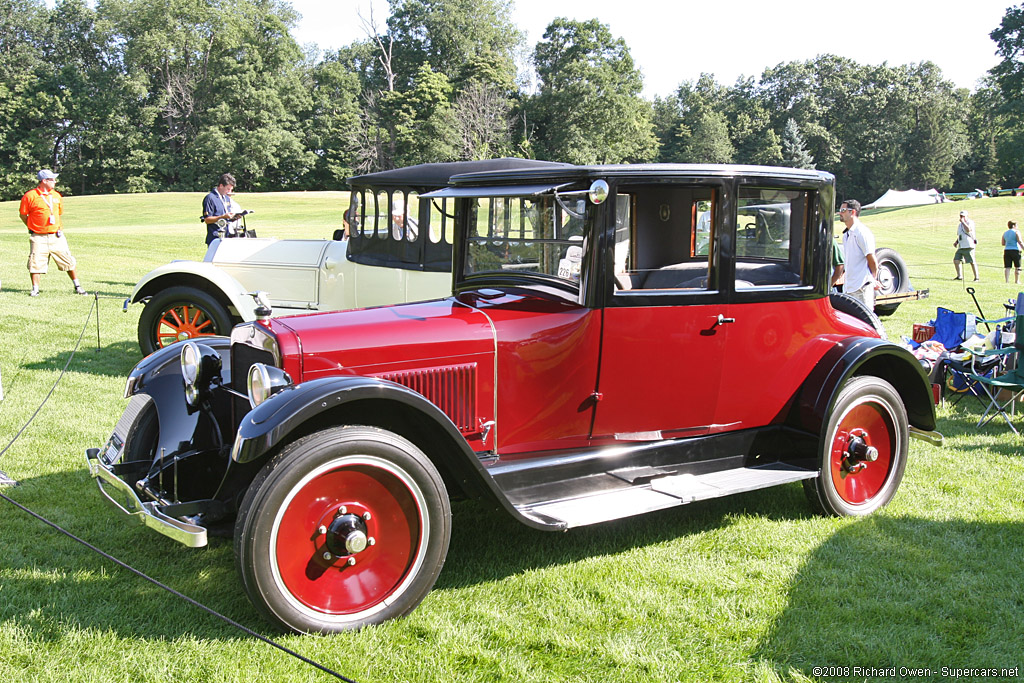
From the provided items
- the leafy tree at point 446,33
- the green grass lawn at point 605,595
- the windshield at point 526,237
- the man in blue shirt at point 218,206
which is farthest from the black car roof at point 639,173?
the leafy tree at point 446,33

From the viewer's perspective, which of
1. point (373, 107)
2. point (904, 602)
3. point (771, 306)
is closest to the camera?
point (904, 602)

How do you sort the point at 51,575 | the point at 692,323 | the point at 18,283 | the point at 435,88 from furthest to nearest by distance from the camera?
the point at 435,88, the point at 18,283, the point at 692,323, the point at 51,575

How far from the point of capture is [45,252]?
11.9m

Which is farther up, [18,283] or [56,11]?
[56,11]

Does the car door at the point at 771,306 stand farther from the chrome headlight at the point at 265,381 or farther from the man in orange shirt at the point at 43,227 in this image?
the man in orange shirt at the point at 43,227

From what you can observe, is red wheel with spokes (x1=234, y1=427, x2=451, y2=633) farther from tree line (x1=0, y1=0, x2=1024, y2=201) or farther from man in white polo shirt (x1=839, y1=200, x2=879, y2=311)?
tree line (x1=0, y1=0, x2=1024, y2=201)

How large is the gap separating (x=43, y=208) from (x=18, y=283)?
2.41 meters

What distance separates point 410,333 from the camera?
3611 millimetres

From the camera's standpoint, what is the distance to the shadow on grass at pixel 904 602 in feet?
10.1

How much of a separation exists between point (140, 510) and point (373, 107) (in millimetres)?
63833

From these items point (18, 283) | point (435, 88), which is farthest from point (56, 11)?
point (18, 283)

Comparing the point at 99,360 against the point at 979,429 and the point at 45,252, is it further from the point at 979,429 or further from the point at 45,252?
the point at 979,429

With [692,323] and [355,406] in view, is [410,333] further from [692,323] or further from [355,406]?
[692,323]

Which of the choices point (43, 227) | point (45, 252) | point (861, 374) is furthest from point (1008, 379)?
point (45, 252)
